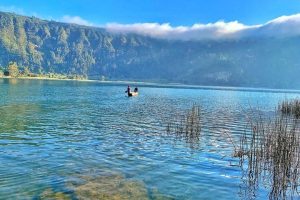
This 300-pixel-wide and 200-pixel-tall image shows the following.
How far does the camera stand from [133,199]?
14727 millimetres

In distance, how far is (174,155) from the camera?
2406 cm

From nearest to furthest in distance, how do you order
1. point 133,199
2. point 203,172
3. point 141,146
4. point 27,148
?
point 133,199
point 203,172
point 27,148
point 141,146

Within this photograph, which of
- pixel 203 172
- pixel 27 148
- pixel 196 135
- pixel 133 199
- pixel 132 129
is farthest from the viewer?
pixel 132 129

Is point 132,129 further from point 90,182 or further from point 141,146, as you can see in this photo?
point 90,182

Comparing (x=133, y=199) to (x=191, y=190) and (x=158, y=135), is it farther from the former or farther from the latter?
(x=158, y=135)

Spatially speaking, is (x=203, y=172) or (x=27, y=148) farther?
(x=27, y=148)

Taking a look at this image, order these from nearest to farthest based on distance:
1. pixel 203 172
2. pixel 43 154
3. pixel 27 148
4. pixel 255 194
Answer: pixel 255 194, pixel 203 172, pixel 43 154, pixel 27 148

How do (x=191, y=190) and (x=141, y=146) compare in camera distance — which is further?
(x=141, y=146)

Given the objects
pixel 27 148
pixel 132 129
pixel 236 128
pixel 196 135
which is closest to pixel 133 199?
pixel 27 148

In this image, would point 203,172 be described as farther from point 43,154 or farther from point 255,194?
point 43,154

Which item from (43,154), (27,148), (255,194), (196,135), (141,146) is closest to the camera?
(255,194)

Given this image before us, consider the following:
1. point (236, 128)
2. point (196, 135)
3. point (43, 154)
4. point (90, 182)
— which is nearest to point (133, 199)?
point (90, 182)

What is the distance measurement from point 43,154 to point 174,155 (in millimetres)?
8713

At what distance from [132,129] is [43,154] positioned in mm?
14630
